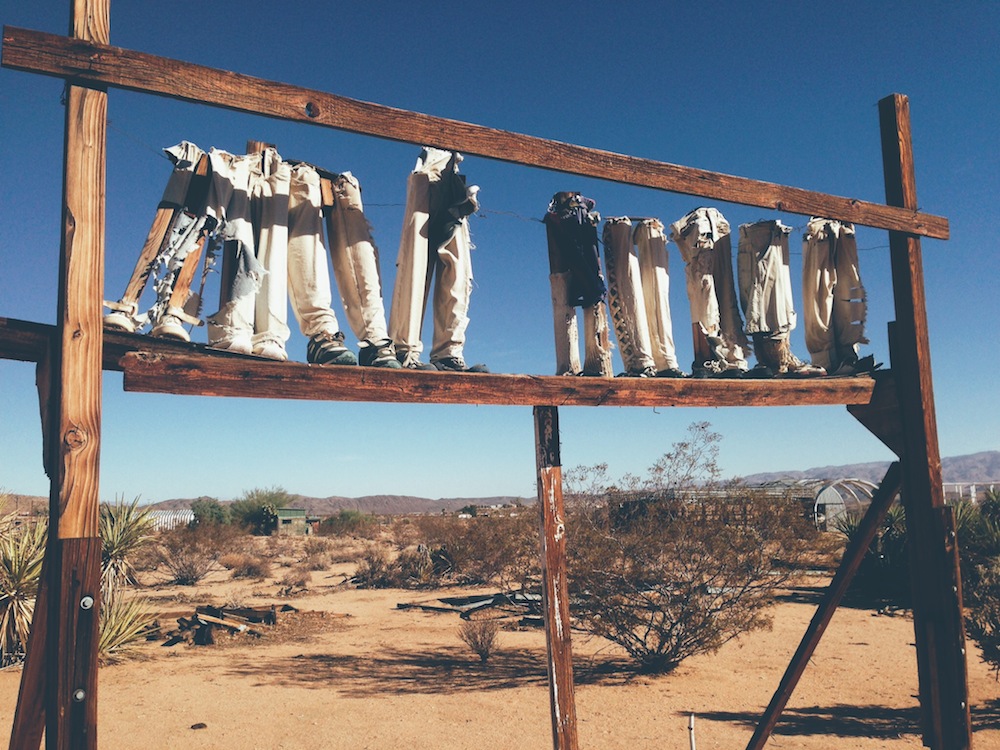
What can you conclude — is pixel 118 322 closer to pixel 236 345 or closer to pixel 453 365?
pixel 236 345

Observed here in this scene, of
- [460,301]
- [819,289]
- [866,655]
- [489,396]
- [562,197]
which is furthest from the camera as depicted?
[866,655]

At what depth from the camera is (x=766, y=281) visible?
15.3 ft

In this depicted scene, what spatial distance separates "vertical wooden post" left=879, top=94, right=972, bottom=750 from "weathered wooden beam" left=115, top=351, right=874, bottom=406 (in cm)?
49

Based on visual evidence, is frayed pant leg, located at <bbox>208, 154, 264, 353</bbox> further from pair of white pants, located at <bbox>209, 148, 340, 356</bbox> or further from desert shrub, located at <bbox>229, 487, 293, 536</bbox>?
desert shrub, located at <bbox>229, 487, 293, 536</bbox>

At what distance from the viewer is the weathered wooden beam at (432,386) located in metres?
2.76

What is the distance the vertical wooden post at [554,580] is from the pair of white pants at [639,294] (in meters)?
0.85

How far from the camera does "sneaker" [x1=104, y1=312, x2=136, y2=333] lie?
8.78 ft

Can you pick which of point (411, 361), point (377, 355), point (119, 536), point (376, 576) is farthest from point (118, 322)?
point (376, 576)

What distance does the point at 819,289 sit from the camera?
4875 mm

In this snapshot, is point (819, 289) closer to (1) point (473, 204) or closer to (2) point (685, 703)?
(1) point (473, 204)

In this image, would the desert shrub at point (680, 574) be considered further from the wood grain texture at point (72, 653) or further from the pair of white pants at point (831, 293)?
the wood grain texture at point (72, 653)

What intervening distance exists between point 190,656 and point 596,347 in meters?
9.71

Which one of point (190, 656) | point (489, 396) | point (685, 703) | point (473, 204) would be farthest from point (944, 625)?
point (190, 656)

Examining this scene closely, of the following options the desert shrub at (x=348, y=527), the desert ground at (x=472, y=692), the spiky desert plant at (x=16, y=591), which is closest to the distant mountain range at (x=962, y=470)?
the desert shrub at (x=348, y=527)
